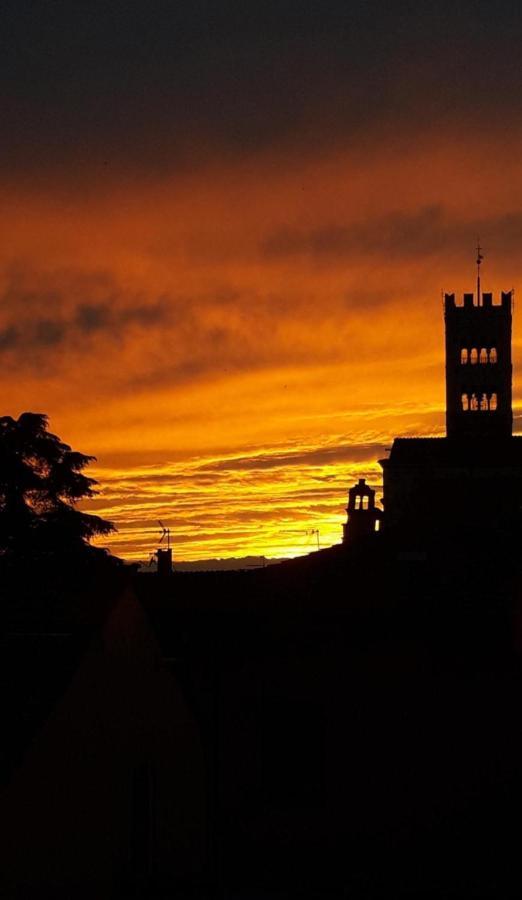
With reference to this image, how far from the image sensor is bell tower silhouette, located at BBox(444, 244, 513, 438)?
359 ft

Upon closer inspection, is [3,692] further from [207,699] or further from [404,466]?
[404,466]

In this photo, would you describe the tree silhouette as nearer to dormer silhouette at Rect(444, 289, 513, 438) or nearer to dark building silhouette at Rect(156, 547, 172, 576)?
dark building silhouette at Rect(156, 547, 172, 576)

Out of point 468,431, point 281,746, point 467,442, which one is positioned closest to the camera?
point 281,746

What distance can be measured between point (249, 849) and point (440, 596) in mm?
5924

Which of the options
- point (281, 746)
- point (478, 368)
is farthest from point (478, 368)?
point (281, 746)

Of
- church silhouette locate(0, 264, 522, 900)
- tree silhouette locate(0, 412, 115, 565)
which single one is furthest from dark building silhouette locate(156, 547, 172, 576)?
church silhouette locate(0, 264, 522, 900)

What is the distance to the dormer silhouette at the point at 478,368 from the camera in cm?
10956

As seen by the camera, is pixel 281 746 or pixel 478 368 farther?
pixel 478 368

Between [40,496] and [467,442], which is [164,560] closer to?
[40,496]

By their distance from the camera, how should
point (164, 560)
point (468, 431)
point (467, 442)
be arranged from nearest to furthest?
point (164, 560) → point (467, 442) → point (468, 431)

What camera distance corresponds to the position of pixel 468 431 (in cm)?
10794

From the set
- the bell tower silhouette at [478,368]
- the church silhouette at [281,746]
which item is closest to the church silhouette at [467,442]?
the bell tower silhouette at [478,368]

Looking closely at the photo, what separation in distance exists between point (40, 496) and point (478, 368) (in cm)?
7110

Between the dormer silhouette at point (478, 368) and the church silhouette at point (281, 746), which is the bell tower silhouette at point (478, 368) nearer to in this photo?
the dormer silhouette at point (478, 368)
